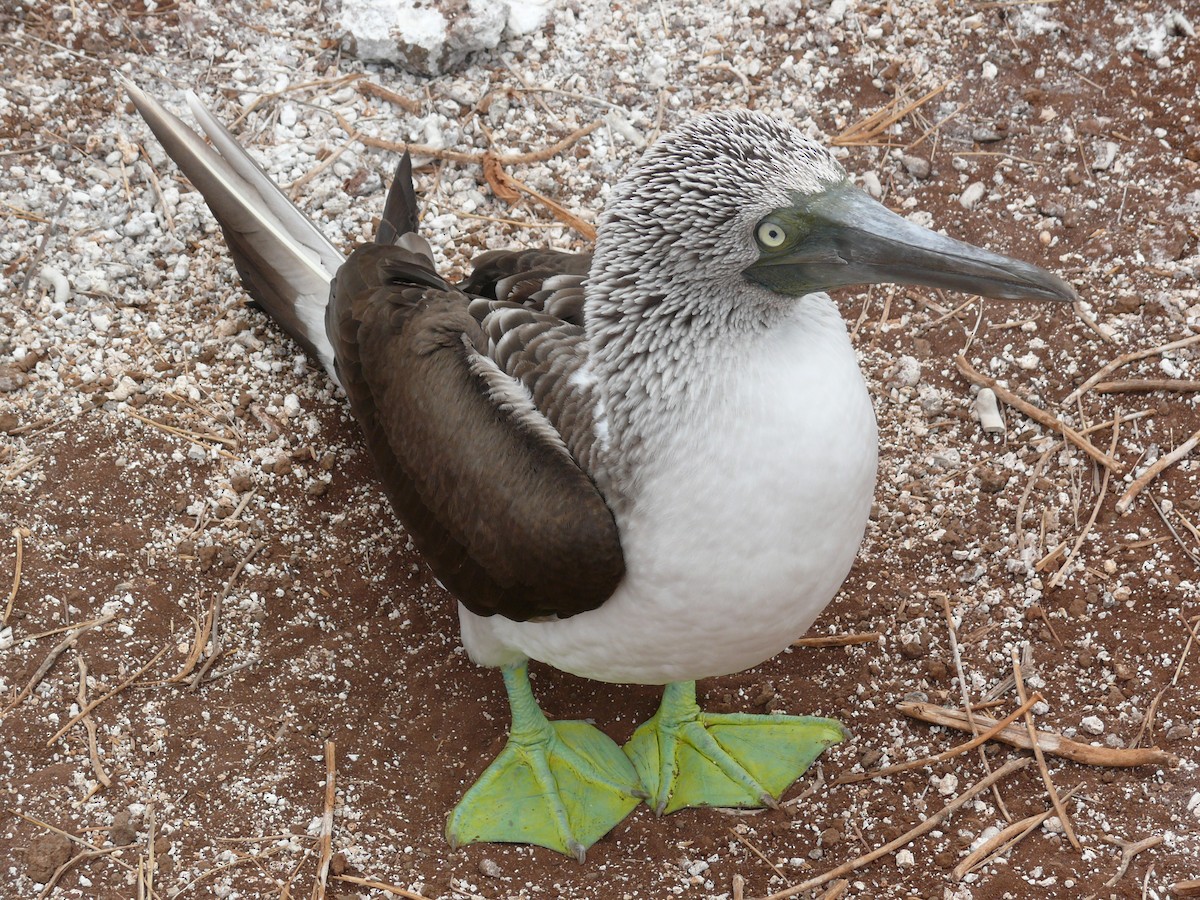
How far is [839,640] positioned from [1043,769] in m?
0.73

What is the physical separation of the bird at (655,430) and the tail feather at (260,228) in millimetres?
628

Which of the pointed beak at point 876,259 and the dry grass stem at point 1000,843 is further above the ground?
the pointed beak at point 876,259

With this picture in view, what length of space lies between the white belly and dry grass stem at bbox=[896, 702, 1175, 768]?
0.86m

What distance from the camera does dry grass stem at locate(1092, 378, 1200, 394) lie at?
4.20 metres

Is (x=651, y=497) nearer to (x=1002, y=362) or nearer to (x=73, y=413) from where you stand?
(x=1002, y=362)

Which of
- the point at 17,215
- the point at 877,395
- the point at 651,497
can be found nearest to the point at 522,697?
the point at 651,497

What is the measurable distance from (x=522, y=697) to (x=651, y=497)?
1176mm

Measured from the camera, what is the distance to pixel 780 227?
2697mm

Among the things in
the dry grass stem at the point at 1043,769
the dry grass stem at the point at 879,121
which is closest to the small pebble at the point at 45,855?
the dry grass stem at the point at 1043,769

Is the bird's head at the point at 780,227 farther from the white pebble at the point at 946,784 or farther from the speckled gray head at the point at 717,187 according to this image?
the white pebble at the point at 946,784

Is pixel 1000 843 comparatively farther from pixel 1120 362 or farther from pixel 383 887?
pixel 1120 362

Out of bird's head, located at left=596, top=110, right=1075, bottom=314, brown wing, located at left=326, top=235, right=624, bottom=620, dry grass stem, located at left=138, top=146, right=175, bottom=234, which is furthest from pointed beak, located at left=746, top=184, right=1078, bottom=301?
dry grass stem, located at left=138, top=146, right=175, bottom=234

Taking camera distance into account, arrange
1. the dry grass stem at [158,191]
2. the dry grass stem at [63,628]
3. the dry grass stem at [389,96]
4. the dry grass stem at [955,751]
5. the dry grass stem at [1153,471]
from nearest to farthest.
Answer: the dry grass stem at [955,751], the dry grass stem at [63,628], the dry grass stem at [1153,471], the dry grass stem at [158,191], the dry grass stem at [389,96]

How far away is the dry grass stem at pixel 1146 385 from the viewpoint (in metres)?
4.20
